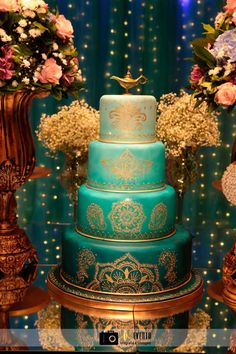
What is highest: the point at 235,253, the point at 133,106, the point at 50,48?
the point at 50,48

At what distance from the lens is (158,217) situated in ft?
7.39

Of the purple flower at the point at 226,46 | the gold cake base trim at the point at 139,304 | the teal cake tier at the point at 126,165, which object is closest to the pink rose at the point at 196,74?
the purple flower at the point at 226,46

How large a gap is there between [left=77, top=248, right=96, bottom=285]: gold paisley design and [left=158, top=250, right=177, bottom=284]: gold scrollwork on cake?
261 mm

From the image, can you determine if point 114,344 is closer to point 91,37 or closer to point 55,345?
point 55,345

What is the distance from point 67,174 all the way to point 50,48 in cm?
84

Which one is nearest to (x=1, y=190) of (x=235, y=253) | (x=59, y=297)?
(x=59, y=297)

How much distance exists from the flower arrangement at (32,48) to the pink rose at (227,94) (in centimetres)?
60

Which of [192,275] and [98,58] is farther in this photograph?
[98,58]

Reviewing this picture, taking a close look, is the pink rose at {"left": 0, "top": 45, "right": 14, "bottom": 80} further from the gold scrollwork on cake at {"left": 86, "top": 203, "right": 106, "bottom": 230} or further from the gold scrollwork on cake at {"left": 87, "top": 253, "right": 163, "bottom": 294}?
the gold scrollwork on cake at {"left": 87, "top": 253, "right": 163, "bottom": 294}

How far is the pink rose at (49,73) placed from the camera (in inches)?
84.0

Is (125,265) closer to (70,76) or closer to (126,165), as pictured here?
(126,165)

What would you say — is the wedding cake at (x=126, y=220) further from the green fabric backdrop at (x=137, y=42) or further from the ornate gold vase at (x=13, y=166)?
the green fabric backdrop at (x=137, y=42)

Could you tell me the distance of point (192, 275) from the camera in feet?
8.09

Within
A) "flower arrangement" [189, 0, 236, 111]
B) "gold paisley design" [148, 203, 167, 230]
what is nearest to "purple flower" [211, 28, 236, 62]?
"flower arrangement" [189, 0, 236, 111]
